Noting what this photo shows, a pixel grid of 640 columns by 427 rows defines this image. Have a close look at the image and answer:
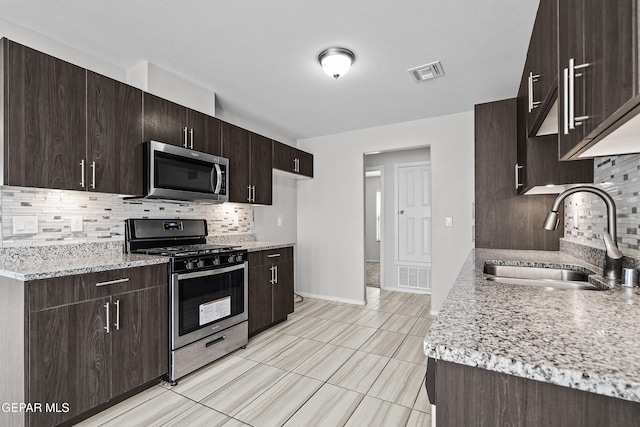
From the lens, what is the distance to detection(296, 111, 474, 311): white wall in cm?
368

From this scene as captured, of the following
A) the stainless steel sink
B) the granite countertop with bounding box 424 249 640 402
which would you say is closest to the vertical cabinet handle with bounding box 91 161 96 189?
the granite countertop with bounding box 424 249 640 402

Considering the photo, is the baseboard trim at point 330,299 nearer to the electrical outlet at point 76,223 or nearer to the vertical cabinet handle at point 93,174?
the electrical outlet at point 76,223

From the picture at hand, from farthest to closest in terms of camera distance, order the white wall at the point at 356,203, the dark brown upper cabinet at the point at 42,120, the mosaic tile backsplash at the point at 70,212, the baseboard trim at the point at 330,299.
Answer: the baseboard trim at the point at 330,299, the white wall at the point at 356,203, the mosaic tile backsplash at the point at 70,212, the dark brown upper cabinet at the point at 42,120

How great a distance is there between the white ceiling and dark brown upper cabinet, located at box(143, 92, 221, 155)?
35cm

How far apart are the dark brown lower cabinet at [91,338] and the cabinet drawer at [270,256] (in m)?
0.94

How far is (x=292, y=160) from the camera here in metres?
4.12

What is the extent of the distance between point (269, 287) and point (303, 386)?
3.87ft

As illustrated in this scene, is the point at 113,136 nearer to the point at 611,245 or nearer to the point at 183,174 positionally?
the point at 183,174

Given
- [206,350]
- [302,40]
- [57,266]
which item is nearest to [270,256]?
[206,350]

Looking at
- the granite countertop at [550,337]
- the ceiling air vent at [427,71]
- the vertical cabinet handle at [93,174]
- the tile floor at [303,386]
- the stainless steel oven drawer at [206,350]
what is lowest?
the tile floor at [303,386]

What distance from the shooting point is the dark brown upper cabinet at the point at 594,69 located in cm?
58

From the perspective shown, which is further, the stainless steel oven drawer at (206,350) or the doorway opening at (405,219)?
the doorway opening at (405,219)

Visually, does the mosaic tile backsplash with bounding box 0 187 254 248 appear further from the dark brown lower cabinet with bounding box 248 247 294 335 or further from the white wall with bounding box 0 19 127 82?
the white wall with bounding box 0 19 127 82

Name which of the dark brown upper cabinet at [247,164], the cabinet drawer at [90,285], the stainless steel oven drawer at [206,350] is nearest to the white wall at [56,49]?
the dark brown upper cabinet at [247,164]
